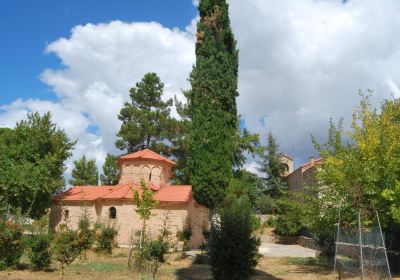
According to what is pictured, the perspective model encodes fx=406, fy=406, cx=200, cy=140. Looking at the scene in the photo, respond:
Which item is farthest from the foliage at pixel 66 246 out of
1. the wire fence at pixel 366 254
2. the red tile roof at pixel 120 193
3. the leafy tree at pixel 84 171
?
the leafy tree at pixel 84 171

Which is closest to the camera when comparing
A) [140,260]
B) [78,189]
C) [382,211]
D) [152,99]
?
[382,211]

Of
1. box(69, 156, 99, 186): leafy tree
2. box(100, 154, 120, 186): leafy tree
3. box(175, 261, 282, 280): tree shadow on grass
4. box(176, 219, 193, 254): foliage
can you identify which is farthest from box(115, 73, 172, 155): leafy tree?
box(175, 261, 282, 280): tree shadow on grass

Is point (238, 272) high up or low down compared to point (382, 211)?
down

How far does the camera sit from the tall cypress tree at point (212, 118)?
23.4 metres

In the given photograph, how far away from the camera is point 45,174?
98.5ft

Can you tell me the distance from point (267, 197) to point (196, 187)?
25.2 meters

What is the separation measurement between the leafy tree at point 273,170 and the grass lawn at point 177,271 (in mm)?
25838

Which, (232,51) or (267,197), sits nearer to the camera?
(232,51)

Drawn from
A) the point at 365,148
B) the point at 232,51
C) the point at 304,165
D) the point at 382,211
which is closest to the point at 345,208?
the point at 382,211

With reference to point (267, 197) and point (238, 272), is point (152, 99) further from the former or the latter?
point (238, 272)

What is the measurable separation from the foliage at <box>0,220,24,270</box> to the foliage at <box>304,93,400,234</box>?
12573 mm

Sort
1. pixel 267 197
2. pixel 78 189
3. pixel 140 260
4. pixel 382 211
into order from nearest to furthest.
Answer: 1. pixel 382 211
2. pixel 140 260
3. pixel 78 189
4. pixel 267 197

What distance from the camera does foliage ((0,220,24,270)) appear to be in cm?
1496

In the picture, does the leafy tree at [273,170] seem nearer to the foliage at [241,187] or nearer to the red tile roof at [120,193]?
the foliage at [241,187]
